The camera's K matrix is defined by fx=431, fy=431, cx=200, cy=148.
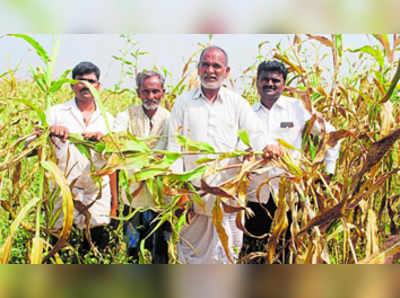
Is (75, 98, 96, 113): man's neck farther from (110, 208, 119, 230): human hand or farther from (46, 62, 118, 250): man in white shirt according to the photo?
(110, 208, 119, 230): human hand

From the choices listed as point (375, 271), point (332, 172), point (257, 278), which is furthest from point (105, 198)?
point (375, 271)

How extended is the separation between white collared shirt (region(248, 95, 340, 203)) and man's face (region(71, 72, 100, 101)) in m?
0.76

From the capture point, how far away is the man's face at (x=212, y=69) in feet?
5.92

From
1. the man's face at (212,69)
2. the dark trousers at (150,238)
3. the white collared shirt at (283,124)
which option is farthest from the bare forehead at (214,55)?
the dark trousers at (150,238)

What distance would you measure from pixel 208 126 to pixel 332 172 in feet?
1.92

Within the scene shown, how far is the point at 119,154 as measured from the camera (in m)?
1.39

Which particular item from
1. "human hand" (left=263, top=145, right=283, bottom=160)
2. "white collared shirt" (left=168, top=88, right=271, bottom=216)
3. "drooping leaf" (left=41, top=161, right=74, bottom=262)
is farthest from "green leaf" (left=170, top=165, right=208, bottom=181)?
"white collared shirt" (left=168, top=88, right=271, bottom=216)

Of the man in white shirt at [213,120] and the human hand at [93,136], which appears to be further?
the man in white shirt at [213,120]

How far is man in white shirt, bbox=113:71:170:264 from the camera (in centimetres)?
191

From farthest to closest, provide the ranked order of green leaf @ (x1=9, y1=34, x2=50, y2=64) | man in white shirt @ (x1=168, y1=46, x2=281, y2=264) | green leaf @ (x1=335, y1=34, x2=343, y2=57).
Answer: man in white shirt @ (x1=168, y1=46, x2=281, y2=264) → green leaf @ (x1=335, y1=34, x2=343, y2=57) → green leaf @ (x1=9, y1=34, x2=50, y2=64)

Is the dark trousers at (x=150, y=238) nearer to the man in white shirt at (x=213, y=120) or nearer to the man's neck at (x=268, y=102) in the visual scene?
the man in white shirt at (x=213, y=120)

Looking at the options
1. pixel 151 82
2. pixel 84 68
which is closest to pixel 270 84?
pixel 151 82

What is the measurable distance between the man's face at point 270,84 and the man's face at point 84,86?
0.75 metres

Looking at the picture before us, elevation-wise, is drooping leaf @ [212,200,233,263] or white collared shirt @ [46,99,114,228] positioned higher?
white collared shirt @ [46,99,114,228]
